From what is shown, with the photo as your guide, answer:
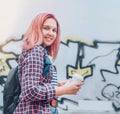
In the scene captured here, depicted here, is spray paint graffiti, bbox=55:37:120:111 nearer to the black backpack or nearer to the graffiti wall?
the graffiti wall

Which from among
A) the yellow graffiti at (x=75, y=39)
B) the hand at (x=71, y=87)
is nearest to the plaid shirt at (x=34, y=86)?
the hand at (x=71, y=87)

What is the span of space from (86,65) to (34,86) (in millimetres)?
2054

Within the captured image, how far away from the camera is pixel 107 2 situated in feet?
14.4

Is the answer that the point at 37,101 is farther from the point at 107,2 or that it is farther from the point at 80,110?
the point at 107,2

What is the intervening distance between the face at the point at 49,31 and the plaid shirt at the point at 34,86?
180 millimetres

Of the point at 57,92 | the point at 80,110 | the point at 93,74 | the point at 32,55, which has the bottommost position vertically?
the point at 80,110

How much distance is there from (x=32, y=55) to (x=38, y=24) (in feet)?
0.95

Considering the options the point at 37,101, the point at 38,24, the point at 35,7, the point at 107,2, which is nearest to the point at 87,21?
the point at 107,2

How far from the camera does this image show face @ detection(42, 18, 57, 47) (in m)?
2.67

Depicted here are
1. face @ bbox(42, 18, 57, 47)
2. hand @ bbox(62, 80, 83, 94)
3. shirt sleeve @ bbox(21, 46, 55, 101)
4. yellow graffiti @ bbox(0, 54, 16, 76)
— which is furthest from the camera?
yellow graffiti @ bbox(0, 54, 16, 76)

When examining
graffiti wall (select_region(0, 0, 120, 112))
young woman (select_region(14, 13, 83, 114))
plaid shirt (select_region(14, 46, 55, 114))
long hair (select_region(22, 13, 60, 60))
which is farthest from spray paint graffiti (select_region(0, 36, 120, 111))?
plaid shirt (select_region(14, 46, 55, 114))

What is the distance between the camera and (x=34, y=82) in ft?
7.89

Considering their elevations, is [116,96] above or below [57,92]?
below

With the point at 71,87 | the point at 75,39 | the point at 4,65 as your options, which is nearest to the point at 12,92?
the point at 71,87
